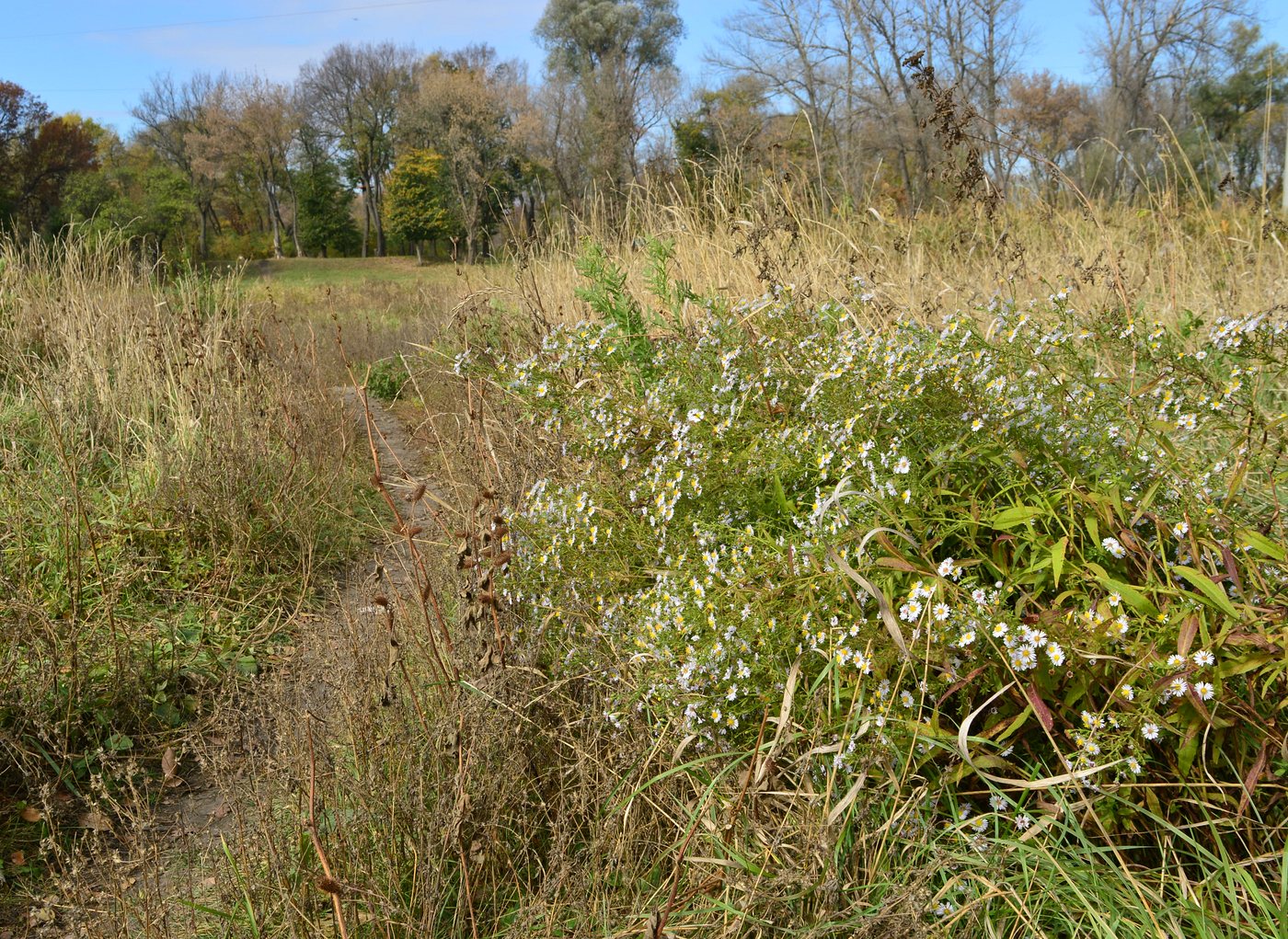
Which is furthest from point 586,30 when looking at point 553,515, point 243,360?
point 553,515

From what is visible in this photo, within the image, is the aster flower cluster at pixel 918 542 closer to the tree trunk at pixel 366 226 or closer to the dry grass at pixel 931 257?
the dry grass at pixel 931 257

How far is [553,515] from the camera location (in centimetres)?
246

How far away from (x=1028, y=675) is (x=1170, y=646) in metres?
0.27

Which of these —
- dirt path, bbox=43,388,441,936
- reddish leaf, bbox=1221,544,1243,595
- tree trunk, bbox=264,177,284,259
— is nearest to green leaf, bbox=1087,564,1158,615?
reddish leaf, bbox=1221,544,1243,595

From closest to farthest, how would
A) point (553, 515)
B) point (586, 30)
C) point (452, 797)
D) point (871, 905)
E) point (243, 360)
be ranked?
point (871, 905), point (452, 797), point (553, 515), point (243, 360), point (586, 30)

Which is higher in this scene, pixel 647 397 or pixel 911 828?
pixel 647 397

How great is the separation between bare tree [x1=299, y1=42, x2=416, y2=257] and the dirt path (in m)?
41.6

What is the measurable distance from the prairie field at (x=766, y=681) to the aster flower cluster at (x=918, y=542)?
1 cm

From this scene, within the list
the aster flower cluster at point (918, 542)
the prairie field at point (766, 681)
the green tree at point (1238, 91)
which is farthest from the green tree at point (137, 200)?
the green tree at point (1238, 91)

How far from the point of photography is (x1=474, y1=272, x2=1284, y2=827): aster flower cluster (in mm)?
1703

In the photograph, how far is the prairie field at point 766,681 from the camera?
5.35ft

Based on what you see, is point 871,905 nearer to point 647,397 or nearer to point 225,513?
point 647,397

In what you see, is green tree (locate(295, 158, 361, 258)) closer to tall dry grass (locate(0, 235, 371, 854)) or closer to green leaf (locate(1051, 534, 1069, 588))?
tall dry grass (locate(0, 235, 371, 854))

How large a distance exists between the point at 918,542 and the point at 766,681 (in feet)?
Result: 1.57
